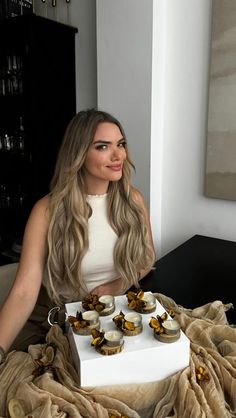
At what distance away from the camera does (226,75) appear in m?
1.69

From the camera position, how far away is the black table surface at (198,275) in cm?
120

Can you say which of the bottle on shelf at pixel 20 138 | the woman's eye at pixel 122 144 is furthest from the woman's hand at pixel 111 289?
the bottle on shelf at pixel 20 138

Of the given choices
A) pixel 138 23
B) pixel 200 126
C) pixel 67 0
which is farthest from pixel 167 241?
pixel 67 0

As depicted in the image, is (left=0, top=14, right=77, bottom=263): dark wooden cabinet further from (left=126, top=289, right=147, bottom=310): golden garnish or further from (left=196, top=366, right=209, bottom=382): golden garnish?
(left=196, top=366, right=209, bottom=382): golden garnish

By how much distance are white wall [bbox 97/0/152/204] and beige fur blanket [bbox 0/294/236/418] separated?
4.16 feet

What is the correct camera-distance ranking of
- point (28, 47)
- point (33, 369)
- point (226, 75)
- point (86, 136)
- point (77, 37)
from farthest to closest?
point (77, 37) < point (28, 47) < point (226, 75) < point (86, 136) < point (33, 369)

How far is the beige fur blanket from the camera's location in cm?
64

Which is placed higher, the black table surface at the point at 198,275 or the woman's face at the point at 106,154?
the woman's face at the point at 106,154

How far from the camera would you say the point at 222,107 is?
1.72 m

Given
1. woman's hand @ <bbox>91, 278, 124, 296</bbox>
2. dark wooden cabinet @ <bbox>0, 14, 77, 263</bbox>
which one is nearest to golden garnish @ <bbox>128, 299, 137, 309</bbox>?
woman's hand @ <bbox>91, 278, 124, 296</bbox>

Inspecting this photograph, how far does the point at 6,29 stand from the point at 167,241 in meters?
1.56

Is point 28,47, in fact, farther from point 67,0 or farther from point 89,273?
point 89,273

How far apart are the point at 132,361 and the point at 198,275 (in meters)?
0.77

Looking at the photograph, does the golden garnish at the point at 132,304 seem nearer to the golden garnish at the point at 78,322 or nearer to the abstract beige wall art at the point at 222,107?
the golden garnish at the point at 78,322
